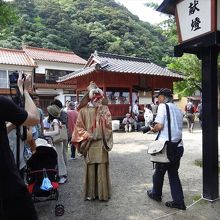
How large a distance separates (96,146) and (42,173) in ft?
3.51

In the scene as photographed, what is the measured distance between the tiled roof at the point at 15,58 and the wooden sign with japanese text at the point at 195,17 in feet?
79.9

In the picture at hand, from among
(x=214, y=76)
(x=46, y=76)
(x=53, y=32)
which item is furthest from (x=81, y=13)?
(x=214, y=76)

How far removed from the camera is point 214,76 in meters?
4.70

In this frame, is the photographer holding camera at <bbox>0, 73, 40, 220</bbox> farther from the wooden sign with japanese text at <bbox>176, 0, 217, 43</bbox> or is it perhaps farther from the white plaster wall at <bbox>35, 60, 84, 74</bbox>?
the white plaster wall at <bbox>35, 60, 84, 74</bbox>

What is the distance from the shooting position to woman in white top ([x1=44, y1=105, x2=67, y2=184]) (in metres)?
5.93

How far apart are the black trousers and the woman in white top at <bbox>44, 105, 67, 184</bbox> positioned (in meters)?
3.80

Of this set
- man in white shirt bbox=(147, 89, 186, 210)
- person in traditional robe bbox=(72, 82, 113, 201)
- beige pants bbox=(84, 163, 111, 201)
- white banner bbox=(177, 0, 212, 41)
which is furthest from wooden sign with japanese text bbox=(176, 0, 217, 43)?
beige pants bbox=(84, 163, 111, 201)

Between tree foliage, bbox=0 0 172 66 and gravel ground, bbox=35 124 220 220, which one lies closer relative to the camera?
gravel ground, bbox=35 124 220 220

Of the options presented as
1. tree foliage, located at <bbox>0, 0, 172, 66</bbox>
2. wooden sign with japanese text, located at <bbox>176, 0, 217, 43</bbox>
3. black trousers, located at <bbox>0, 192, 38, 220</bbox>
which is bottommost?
black trousers, located at <bbox>0, 192, 38, 220</bbox>

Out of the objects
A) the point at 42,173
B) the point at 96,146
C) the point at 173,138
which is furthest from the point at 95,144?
the point at 173,138

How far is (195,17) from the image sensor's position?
4633mm

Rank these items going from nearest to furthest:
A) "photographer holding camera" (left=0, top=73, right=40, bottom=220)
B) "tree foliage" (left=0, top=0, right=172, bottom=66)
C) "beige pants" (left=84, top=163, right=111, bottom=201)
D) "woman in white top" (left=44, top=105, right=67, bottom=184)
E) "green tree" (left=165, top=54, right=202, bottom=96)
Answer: "photographer holding camera" (left=0, top=73, right=40, bottom=220) → "beige pants" (left=84, top=163, right=111, bottom=201) → "woman in white top" (left=44, top=105, right=67, bottom=184) → "green tree" (left=165, top=54, right=202, bottom=96) → "tree foliage" (left=0, top=0, right=172, bottom=66)

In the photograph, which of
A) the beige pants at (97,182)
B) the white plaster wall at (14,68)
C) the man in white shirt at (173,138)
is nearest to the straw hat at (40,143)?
the beige pants at (97,182)

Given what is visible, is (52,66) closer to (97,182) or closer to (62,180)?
(62,180)
